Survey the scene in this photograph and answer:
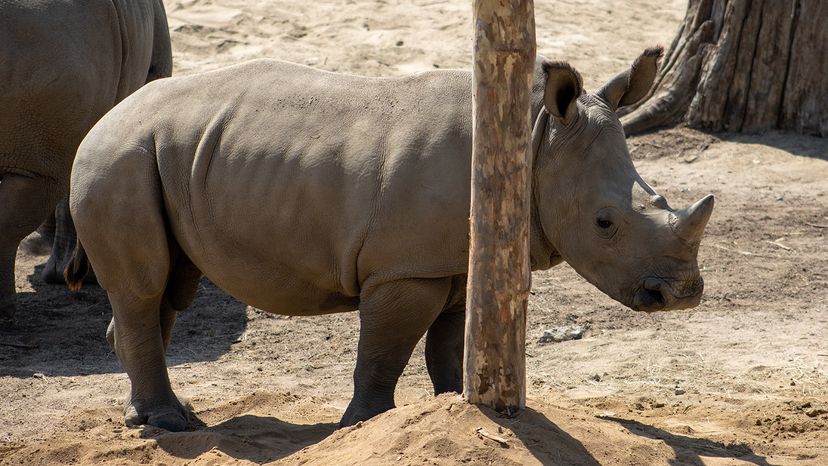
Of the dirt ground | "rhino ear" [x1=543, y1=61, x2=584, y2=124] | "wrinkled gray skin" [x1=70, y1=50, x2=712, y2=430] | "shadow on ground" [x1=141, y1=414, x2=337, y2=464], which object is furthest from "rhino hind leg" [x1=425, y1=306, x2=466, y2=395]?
"rhino ear" [x1=543, y1=61, x2=584, y2=124]

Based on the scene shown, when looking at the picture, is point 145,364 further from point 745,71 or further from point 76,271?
point 745,71

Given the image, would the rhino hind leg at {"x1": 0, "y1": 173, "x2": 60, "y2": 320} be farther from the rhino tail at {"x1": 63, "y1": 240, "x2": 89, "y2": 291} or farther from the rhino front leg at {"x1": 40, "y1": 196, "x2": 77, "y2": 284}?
the rhino tail at {"x1": 63, "y1": 240, "x2": 89, "y2": 291}

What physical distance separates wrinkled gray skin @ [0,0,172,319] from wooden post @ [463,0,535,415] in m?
3.92

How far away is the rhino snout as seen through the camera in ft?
17.3

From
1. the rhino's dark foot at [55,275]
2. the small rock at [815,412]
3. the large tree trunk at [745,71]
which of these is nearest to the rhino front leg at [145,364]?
the small rock at [815,412]

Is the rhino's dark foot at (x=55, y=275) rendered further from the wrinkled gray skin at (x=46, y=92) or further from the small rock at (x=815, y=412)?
the small rock at (x=815, y=412)

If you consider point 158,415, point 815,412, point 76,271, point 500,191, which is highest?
point 500,191

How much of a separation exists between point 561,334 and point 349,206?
8.78ft

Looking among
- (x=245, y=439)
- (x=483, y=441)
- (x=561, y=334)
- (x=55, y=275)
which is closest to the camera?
(x=483, y=441)

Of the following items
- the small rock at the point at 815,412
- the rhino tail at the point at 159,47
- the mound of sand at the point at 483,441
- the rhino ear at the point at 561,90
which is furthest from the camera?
the rhino tail at the point at 159,47

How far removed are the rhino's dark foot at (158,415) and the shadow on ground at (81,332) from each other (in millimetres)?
1191

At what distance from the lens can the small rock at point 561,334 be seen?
782cm

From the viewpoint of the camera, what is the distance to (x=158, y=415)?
20.4ft

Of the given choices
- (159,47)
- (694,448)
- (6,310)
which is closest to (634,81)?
(694,448)
